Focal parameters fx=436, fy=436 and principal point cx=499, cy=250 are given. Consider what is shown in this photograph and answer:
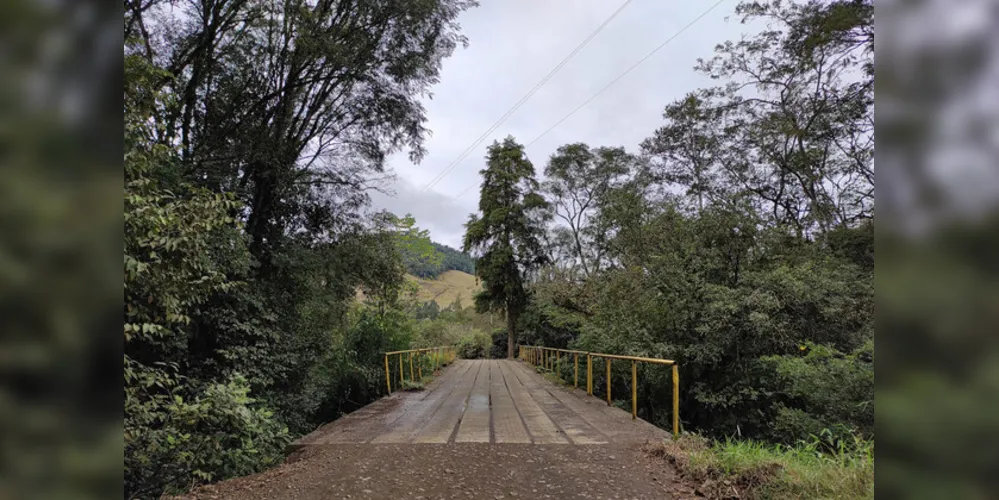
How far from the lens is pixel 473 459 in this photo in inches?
143

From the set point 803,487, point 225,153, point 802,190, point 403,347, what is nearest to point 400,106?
point 225,153

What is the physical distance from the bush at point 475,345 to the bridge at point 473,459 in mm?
20180

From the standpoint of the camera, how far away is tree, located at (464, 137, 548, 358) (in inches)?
821

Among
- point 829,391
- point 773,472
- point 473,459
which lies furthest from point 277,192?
point 829,391

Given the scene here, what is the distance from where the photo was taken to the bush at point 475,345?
2598 cm

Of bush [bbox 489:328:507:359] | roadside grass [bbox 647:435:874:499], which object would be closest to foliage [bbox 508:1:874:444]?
roadside grass [bbox 647:435:874:499]

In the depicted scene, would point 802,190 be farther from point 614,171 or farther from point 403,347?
point 403,347

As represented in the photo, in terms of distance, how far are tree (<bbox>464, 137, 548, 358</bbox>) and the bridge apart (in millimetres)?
14854

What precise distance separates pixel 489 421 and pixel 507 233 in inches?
640

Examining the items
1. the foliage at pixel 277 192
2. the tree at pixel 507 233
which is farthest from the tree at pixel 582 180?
the foliage at pixel 277 192

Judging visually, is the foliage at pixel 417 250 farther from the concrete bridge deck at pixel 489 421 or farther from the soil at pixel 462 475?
the soil at pixel 462 475

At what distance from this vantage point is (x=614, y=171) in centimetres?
1981

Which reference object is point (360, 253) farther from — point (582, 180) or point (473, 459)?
point (582, 180)
